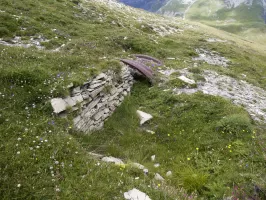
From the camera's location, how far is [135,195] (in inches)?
219

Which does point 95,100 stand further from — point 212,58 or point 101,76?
point 212,58

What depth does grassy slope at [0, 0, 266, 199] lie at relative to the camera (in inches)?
218

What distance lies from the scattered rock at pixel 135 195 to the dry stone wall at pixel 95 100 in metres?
3.57

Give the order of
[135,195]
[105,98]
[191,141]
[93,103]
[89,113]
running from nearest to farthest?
[135,195], [191,141], [89,113], [93,103], [105,98]

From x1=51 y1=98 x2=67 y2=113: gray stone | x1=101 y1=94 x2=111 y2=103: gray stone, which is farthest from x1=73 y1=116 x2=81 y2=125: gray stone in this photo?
x1=101 y1=94 x2=111 y2=103: gray stone

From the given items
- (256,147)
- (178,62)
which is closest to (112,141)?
(256,147)

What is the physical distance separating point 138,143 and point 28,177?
16.7 ft

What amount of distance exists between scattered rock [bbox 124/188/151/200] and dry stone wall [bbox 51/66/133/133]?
11.7 feet

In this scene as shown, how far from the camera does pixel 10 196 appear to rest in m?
4.90

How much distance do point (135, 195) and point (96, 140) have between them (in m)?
3.87

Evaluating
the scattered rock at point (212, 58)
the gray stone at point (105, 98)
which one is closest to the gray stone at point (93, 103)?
the gray stone at point (105, 98)

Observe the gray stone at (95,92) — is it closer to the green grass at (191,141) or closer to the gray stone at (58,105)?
the green grass at (191,141)

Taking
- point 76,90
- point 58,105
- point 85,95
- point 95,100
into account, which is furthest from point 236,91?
point 58,105

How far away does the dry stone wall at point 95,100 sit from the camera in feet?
27.9
